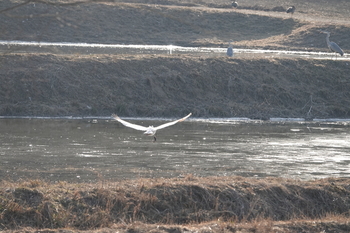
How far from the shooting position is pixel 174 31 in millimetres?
43969

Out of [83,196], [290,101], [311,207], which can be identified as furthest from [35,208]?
[290,101]

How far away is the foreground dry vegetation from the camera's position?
28.1 feet

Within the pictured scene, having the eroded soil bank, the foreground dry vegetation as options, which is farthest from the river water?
the eroded soil bank

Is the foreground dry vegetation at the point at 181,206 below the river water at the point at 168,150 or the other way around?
the other way around

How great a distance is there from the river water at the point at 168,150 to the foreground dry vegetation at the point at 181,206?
1379 millimetres

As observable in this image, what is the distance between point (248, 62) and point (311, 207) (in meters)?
18.4

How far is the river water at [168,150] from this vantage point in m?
12.9

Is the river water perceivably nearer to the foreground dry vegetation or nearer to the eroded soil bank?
the foreground dry vegetation

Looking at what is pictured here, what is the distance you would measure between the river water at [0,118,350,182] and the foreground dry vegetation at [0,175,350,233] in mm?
1379

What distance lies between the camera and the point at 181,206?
9.77 meters

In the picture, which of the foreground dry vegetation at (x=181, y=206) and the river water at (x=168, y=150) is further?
the river water at (x=168, y=150)

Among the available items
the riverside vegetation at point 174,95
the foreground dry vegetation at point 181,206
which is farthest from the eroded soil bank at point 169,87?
the foreground dry vegetation at point 181,206

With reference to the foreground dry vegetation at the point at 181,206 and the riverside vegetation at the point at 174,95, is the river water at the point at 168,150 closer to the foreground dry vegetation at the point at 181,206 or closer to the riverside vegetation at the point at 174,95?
the foreground dry vegetation at the point at 181,206

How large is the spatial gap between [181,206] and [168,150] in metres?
6.11
